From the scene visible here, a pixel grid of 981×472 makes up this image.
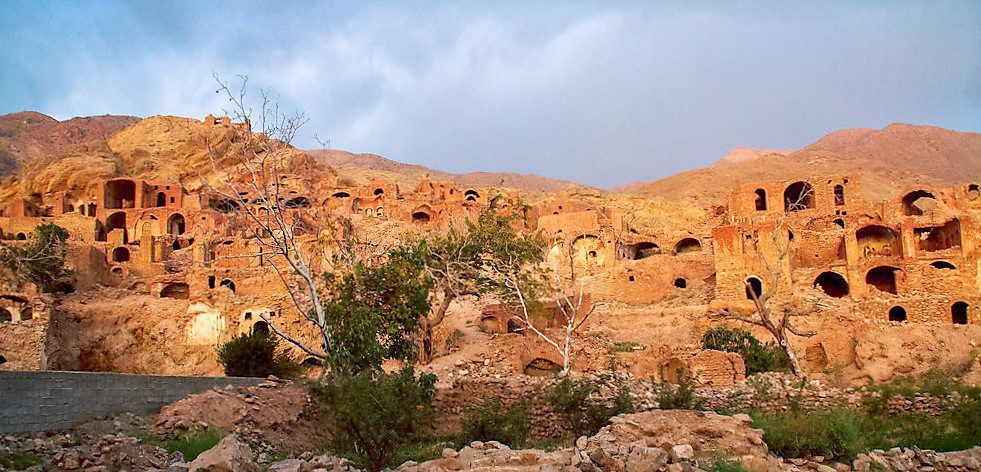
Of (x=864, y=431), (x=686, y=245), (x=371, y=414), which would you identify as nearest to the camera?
(x=371, y=414)

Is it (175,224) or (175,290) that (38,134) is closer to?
(175,224)

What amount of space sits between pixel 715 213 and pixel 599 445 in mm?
37005

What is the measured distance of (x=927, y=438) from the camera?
12336mm

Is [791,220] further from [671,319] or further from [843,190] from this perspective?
[671,319]

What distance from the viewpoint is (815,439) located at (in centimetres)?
1041

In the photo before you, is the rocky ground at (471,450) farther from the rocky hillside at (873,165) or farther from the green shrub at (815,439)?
the rocky hillside at (873,165)

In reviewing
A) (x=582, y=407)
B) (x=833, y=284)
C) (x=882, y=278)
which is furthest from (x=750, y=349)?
(x=882, y=278)

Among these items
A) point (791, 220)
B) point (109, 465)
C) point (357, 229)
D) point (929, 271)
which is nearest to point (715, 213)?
point (791, 220)

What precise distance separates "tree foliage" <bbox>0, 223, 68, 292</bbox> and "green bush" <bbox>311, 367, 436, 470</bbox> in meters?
22.0

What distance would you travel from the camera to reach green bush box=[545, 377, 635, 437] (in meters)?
13.6

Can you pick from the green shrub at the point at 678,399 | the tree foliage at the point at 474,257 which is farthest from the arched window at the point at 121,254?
the green shrub at the point at 678,399

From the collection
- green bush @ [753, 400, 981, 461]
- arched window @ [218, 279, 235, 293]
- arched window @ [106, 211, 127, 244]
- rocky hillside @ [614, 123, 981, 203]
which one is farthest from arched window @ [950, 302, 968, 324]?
arched window @ [106, 211, 127, 244]

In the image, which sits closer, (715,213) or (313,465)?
(313,465)

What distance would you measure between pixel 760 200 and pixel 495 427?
32.6 meters
